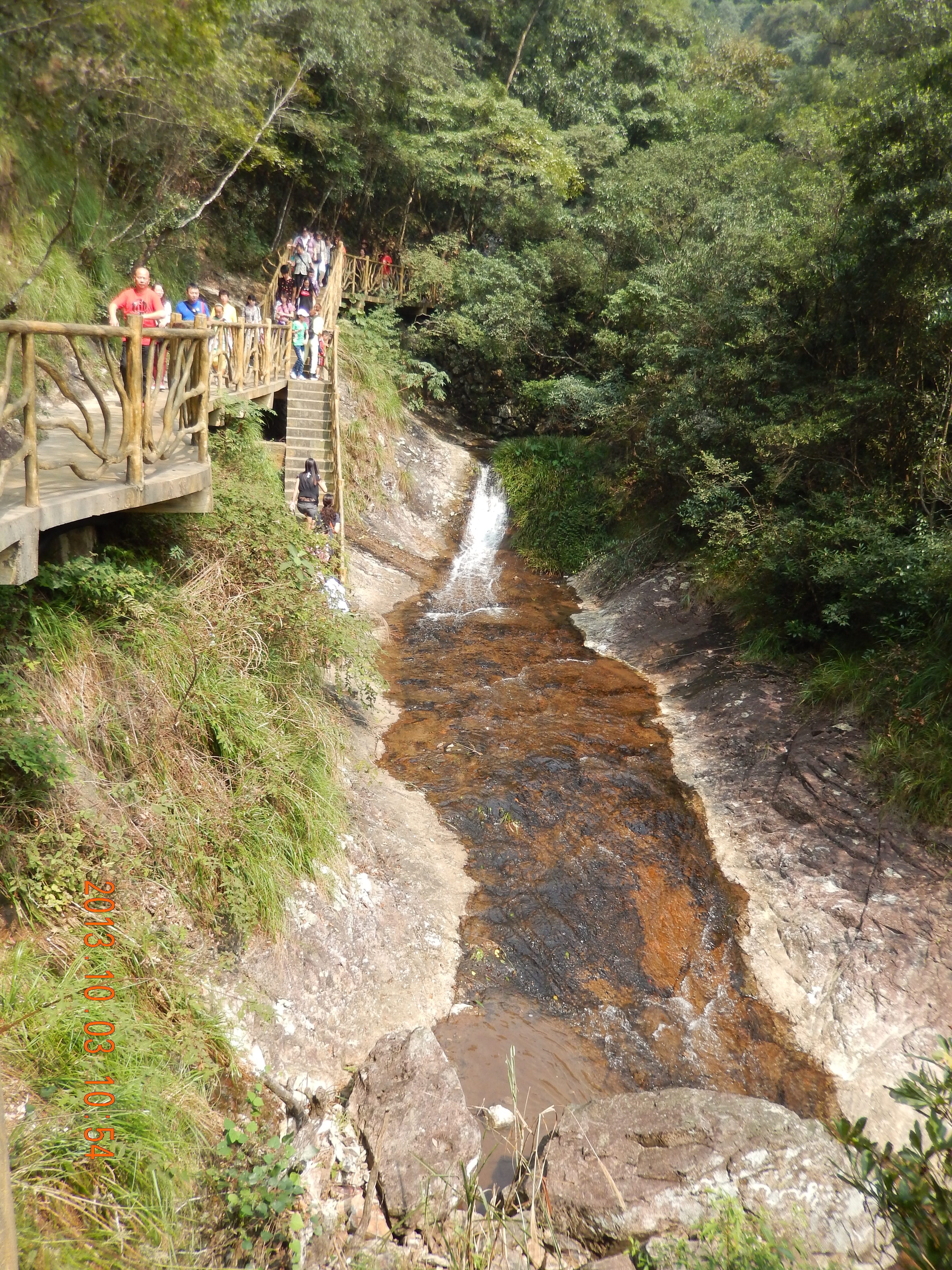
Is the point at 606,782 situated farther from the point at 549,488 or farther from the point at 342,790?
the point at 549,488

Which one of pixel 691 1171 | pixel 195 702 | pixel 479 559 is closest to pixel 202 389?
pixel 195 702

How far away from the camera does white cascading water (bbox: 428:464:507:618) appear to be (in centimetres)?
1427

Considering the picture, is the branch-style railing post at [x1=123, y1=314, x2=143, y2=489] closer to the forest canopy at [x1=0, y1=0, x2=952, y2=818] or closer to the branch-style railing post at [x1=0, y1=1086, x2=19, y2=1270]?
the forest canopy at [x1=0, y1=0, x2=952, y2=818]

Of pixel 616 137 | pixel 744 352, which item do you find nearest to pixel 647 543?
pixel 744 352

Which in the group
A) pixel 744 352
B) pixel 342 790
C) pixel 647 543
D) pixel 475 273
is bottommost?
pixel 342 790

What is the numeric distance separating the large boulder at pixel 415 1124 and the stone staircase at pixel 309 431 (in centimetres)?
1039

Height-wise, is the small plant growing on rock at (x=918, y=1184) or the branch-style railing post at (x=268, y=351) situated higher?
the branch-style railing post at (x=268, y=351)

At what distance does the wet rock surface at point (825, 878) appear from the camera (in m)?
6.13

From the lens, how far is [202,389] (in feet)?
21.7

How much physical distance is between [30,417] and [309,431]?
1017 centimetres

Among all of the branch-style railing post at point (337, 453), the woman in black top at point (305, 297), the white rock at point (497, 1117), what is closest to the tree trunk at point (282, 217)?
the woman in black top at point (305, 297)

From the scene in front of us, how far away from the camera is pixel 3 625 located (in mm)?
4992

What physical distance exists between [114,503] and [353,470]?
10723 mm

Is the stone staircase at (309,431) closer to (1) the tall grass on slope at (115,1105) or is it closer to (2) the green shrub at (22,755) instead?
(2) the green shrub at (22,755)
